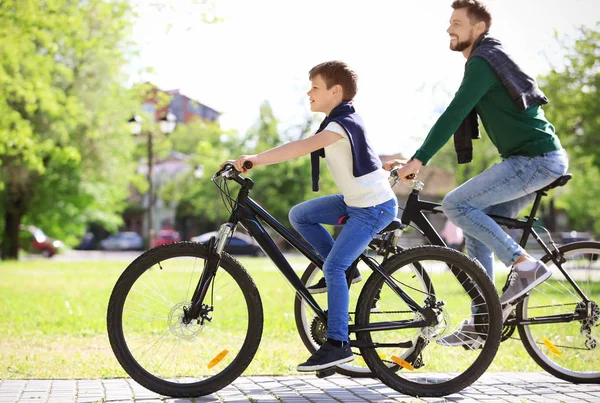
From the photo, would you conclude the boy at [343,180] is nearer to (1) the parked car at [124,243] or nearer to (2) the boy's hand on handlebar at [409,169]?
(2) the boy's hand on handlebar at [409,169]

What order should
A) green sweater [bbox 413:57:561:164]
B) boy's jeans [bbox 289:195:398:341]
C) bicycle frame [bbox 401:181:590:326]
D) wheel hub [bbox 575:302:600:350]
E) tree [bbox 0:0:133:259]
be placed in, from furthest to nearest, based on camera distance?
tree [bbox 0:0:133:259], wheel hub [bbox 575:302:600:350], bicycle frame [bbox 401:181:590:326], green sweater [bbox 413:57:561:164], boy's jeans [bbox 289:195:398:341]

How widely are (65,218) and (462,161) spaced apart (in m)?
32.8

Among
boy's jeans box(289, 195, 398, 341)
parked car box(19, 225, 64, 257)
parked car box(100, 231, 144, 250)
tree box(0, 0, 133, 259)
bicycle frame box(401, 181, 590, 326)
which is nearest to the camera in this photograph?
boy's jeans box(289, 195, 398, 341)

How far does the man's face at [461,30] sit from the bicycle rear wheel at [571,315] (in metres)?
1.47

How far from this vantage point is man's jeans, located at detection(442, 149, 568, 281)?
471 centimetres

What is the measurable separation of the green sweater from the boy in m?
0.37

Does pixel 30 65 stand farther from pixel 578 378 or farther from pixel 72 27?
pixel 578 378

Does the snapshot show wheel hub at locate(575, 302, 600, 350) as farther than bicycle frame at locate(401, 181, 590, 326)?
Yes

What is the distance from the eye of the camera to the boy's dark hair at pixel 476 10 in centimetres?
475

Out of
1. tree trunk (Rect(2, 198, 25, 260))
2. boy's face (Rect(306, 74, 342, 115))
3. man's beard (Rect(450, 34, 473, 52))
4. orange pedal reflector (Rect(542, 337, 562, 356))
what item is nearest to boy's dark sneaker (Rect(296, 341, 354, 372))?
boy's face (Rect(306, 74, 342, 115))

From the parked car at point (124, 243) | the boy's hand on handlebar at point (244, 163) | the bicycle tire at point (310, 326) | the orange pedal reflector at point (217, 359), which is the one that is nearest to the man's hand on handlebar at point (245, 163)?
the boy's hand on handlebar at point (244, 163)

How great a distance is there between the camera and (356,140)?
4312 millimetres

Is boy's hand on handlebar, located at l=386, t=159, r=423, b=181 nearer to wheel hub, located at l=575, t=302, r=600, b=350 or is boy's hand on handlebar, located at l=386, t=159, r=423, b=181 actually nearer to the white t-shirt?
the white t-shirt

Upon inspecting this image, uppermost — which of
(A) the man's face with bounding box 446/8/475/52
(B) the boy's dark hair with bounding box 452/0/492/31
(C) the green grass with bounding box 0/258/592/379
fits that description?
(B) the boy's dark hair with bounding box 452/0/492/31
